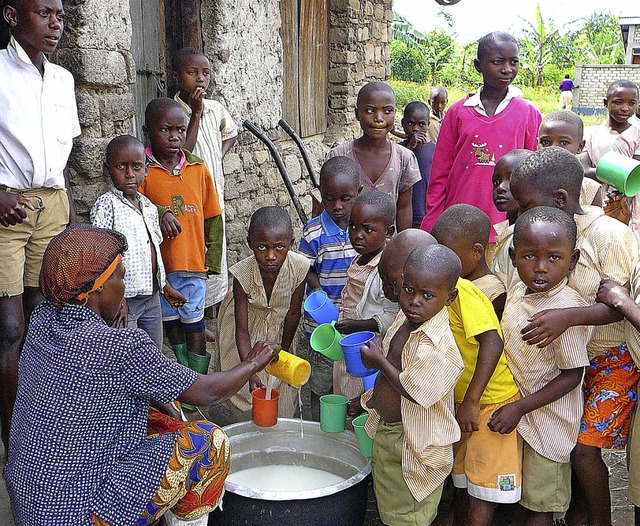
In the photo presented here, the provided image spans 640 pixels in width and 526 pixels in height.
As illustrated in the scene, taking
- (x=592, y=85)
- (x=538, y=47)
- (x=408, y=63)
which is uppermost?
(x=538, y=47)

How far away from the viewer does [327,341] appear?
8.98ft

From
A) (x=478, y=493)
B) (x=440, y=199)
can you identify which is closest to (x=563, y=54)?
(x=440, y=199)

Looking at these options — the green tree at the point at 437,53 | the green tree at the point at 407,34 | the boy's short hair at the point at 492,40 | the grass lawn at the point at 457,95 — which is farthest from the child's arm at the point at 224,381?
the green tree at the point at 407,34

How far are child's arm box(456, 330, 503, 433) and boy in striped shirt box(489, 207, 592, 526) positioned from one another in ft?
0.35

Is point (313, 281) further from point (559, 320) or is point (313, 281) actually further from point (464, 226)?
point (559, 320)

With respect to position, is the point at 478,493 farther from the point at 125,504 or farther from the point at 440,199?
the point at 440,199

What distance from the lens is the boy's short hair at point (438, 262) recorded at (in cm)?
213

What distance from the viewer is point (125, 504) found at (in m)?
1.96

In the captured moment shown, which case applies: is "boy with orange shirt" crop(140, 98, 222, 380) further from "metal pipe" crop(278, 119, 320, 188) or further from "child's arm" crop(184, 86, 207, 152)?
"metal pipe" crop(278, 119, 320, 188)

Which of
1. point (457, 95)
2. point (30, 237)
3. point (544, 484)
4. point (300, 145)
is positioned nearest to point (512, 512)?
point (544, 484)

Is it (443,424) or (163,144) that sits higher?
(163,144)

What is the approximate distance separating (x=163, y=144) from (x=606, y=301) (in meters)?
2.10

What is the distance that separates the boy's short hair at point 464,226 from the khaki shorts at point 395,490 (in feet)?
2.35

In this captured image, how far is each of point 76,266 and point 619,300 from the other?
169cm
